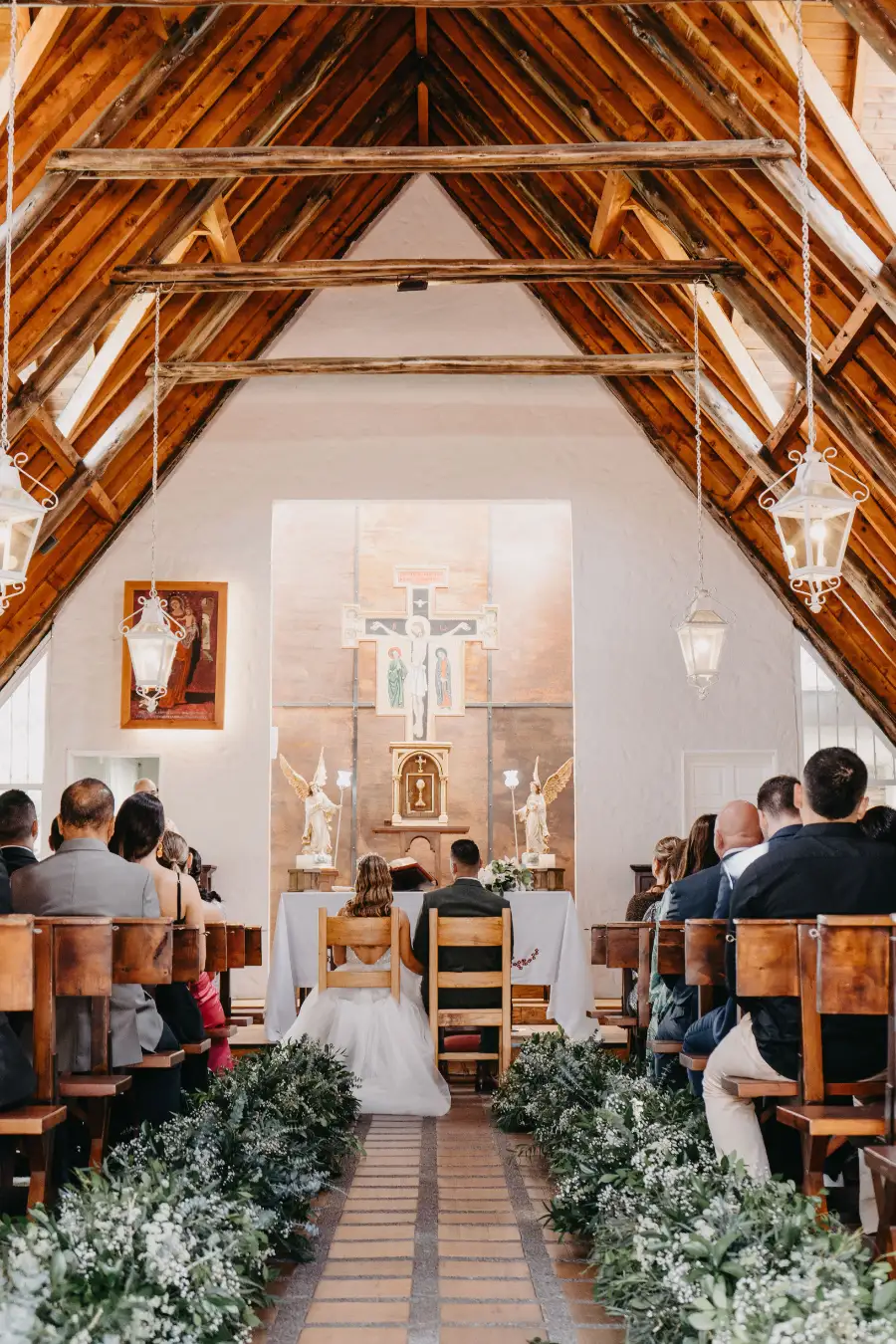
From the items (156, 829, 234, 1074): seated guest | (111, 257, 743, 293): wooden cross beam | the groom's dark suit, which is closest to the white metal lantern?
(111, 257, 743, 293): wooden cross beam

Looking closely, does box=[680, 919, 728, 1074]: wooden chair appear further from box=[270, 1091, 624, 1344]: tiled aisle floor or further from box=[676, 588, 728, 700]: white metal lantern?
box=[676, 588, 728, 700]: white metal lantern

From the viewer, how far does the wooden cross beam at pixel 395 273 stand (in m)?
7.81

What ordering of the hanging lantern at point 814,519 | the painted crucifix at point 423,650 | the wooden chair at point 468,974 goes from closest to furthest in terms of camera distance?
1. the hanging lantern at point 814,519
2. the wooden chair at point 468,974
3. the painted crucifix at point 423,650

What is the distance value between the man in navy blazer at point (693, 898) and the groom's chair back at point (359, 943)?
183 cm

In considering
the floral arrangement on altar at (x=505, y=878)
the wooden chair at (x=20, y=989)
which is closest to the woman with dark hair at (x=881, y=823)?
the wooden chair at (x=20, y=989)

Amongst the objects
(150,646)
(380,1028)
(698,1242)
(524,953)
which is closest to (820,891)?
(698,1242)

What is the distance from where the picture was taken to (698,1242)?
2.62 m

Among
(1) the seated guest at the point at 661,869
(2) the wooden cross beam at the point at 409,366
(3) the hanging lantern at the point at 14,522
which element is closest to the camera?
(3) the hanging lantern at the point at 14,522

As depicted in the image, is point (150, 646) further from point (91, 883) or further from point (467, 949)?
point (91, 883)

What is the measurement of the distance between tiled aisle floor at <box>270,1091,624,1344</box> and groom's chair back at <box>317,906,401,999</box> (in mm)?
1265

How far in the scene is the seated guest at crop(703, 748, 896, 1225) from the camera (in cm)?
352

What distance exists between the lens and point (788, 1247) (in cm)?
257

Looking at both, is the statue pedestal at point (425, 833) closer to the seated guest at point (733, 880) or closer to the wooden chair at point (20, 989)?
the seated guest at point (733, 880)

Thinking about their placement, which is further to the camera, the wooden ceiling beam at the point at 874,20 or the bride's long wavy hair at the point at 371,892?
the bride's long wavy hair at the point at 371,892
